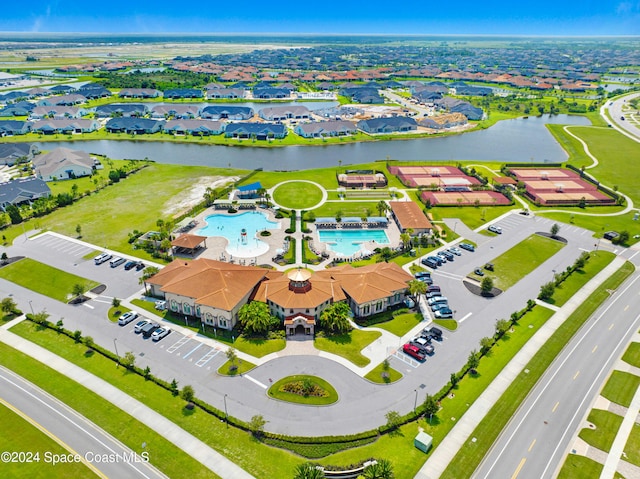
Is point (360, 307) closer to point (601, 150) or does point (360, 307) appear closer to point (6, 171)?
point (6, 171)

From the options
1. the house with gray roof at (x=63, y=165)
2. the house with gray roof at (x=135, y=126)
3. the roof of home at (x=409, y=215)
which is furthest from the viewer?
the house with gray roof at (x=135, y=126)

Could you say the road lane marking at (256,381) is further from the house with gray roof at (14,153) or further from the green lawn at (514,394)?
the house with gray roof at (14,153)

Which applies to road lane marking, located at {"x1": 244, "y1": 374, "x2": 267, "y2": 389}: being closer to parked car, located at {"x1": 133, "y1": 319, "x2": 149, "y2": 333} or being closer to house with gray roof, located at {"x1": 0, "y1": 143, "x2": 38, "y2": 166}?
parked car, located at {"x1": 133, "y1": 319, "x2": 149, "y2": 333}

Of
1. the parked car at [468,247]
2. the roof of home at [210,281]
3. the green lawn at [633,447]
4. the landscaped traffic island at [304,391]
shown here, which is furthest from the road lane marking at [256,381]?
the parked car at [468,247]

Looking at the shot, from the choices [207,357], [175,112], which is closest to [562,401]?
[207,357]

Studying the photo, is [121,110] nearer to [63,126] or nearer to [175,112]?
[175,112]

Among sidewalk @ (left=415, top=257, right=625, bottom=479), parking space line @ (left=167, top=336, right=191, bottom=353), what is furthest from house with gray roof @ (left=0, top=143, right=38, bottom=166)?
sidewalk @ (left=415, top=257, right=625, bottom=479)
